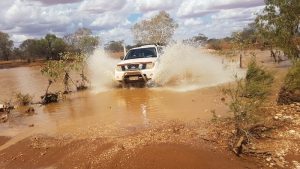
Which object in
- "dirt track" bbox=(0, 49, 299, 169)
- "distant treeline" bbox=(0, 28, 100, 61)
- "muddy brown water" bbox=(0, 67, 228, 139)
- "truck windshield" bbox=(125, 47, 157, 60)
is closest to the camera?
"dirt track" bbox=(0, 49, 299, 169)

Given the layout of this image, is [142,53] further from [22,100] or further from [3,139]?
[3,139]

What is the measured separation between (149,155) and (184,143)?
76 centimetres

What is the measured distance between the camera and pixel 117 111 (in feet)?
36.4

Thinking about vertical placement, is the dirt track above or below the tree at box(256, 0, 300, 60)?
below

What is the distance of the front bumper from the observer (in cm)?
1498

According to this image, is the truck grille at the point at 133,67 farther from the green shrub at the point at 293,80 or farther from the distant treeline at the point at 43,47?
the distant treeline at the point at 43,47

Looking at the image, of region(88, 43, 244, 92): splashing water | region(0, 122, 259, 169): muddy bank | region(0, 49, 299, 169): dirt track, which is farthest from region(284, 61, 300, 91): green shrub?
region(88, 43, 244, 92): splashing water

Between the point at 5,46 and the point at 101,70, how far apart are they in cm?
6331

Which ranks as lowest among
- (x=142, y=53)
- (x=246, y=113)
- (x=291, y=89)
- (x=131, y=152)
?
(x=131, y=152)

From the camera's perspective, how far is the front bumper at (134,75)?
15.0 meters

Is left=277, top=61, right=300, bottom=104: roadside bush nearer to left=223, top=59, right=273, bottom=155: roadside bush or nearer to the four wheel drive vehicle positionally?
left=223, top=59, right=273, bottom=155: roadside bush

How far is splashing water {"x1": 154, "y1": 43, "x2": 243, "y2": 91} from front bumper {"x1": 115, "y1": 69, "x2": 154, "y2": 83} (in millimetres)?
343

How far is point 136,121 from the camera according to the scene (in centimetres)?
936

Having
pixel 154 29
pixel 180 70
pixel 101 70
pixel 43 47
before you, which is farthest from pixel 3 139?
pixel 43 47
